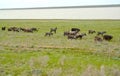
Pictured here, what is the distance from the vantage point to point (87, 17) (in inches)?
4149

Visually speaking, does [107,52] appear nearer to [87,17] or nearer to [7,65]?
[7,65]

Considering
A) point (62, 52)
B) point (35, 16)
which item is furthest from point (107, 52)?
point (35, 16)

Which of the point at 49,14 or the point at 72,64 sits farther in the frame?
the point at 49,14

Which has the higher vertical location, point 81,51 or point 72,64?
point 72,64

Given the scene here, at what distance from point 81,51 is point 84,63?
4.46m

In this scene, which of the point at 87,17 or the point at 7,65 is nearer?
the point at 7,65

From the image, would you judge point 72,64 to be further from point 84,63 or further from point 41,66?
point 41,66

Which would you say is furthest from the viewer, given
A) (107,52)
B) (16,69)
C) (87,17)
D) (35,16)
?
(35,16)

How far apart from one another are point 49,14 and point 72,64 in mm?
103653

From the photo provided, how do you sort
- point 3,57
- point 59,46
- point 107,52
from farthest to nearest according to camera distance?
point 59,46, point 107,52, point 3,57

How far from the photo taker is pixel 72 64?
14.4 meters

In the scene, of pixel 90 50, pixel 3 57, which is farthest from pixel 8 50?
pixel 90 50

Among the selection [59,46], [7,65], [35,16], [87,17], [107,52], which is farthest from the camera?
[35,16]

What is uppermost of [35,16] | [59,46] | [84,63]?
[84,63]
